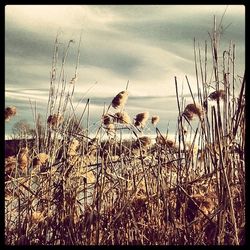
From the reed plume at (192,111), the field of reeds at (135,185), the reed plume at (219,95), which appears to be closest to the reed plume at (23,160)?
the field of reeds at (135,185)

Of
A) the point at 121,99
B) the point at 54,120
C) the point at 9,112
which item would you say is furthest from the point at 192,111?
the point at 9,112

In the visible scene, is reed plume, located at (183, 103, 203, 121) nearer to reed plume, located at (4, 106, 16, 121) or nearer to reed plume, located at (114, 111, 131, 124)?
reed plume, located at (114, 111, 131, 124)

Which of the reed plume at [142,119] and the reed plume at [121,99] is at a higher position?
the reed plume at [121,99]

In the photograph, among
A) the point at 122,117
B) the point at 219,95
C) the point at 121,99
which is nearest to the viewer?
the point at 219,95

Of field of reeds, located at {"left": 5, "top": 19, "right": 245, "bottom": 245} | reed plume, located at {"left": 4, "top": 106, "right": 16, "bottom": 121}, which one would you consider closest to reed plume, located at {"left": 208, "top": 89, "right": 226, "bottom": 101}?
field of reeds, located at {"left": 5, "top": 19, "right": 245, "bottom": 245}

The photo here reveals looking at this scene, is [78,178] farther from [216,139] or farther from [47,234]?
[216,139]

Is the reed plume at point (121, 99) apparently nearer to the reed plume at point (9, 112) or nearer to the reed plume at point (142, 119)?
the reed plume at point (142, 119)

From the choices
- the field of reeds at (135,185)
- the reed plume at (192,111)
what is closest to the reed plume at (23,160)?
the field of reeds at (135,185)

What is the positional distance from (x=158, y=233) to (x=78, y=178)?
1.94 feet

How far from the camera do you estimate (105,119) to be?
2.79 metres

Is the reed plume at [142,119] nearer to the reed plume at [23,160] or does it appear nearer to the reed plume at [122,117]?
the reed plume at [122,117]

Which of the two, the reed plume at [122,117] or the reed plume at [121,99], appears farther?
the reed plume at [122,117]

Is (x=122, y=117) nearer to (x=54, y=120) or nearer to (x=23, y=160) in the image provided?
(x=54, y=120)
